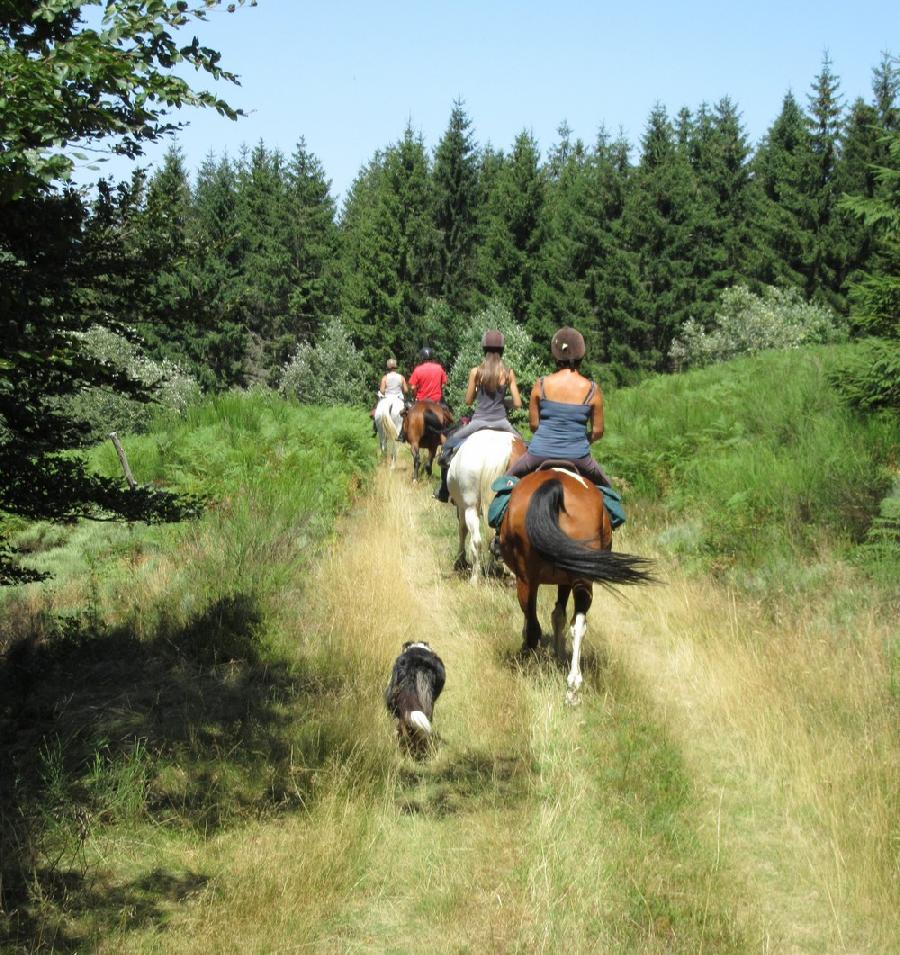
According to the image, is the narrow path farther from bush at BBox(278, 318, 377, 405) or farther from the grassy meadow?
bush at BBox(278, 318, 377, 405)

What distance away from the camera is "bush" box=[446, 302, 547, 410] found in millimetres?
44081

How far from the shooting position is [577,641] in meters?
7.25

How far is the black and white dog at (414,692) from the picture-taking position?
607 centimetres

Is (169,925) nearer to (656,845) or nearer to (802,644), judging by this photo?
(656,845)

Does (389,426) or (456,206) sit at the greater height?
(456,206)

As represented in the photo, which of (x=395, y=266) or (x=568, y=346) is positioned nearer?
(x=568, y=346)

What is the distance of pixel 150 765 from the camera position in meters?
5.54

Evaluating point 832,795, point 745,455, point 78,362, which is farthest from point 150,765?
point 745,455

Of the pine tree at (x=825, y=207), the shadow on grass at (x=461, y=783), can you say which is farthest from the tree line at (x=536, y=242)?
the shadow on grass at (x=461, y=783)

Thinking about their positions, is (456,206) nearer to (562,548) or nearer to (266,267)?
(266,267)

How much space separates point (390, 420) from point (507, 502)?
15.4 m

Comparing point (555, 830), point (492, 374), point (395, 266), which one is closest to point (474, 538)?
point (492, 374)

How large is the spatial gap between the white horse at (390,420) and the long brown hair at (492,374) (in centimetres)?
1131

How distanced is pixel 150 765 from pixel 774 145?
6065cm
